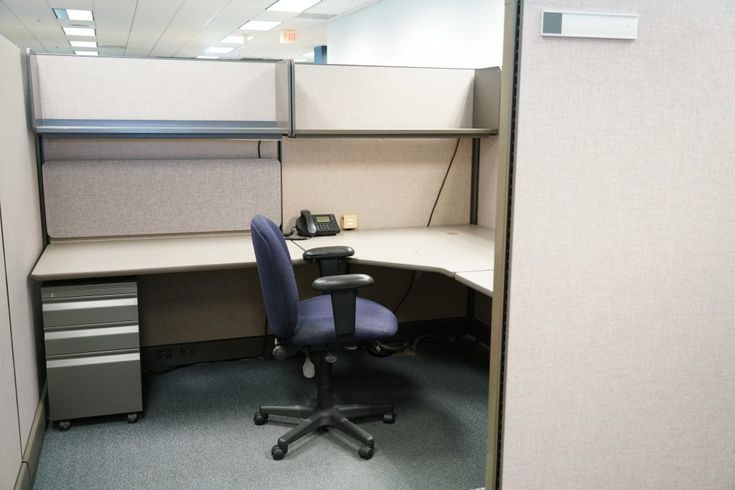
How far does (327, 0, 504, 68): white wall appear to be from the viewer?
17.4ft

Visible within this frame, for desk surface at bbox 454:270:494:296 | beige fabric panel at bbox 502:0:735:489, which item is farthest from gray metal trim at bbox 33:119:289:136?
beige fabric panel at bbox 502:0:735:489

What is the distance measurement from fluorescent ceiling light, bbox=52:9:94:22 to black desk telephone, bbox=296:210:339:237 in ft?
19.0

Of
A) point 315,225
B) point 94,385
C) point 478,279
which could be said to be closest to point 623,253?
point 478,279

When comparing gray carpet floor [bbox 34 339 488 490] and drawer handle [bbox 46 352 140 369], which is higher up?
drawer handle [bbox 46 352 140 369]

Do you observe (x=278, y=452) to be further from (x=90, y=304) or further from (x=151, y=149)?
(x=151, y=149)

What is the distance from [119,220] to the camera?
2.50 meters

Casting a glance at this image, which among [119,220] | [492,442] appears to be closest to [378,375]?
[119,220]

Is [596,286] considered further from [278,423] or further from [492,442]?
[278,423]

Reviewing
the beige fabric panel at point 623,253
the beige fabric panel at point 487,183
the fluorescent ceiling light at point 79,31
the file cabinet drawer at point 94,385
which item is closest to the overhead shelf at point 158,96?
the file cabinet drawer at point 94,385

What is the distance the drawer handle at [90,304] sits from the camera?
6.76ft

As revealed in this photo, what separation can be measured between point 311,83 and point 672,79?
170cm

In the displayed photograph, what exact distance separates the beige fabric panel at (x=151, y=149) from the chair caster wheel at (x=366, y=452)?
1.27 meters

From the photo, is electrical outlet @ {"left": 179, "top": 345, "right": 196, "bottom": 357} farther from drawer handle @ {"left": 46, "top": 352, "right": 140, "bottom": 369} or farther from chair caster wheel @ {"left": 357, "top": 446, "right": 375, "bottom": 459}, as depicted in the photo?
chair caster wheel @ {"left": 357, "top": 446, "right": 375, "bottom": 459}

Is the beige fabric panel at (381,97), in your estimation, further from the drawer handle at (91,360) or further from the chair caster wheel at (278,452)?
the chair caster wheel at (278,452)
